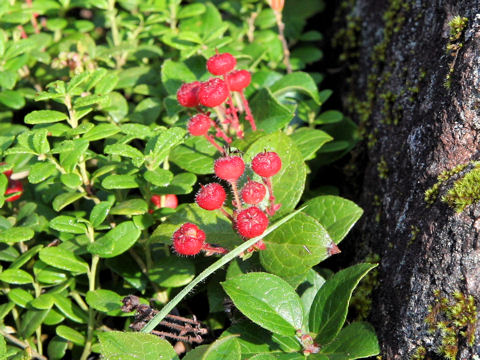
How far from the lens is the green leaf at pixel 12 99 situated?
303 centimetres

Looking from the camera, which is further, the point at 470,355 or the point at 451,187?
the point at 451,187

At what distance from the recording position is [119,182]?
241 centimetres

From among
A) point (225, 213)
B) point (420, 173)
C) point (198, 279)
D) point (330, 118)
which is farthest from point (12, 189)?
point (420, 173)

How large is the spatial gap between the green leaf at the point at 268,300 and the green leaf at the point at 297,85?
4.25 feet

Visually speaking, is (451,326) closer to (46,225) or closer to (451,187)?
(451,187)

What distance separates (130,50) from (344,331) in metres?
2.11

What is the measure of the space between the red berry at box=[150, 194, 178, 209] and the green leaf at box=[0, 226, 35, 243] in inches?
22.9

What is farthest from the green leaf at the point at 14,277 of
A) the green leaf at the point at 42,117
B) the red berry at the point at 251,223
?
the red berry at the point at 251,223

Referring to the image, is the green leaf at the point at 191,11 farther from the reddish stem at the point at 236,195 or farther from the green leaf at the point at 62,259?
the green leaf at the point at 62,259

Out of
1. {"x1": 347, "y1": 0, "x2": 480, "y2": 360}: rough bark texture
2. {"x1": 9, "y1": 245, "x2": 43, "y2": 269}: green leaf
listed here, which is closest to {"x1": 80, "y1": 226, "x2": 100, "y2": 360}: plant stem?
{"x1": 9, "y1": 245, "x2": 43, "y2": 269}: green leaf

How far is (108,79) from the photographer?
2877mm

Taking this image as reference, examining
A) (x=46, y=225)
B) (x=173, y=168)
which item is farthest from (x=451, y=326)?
(x=46, y=225)

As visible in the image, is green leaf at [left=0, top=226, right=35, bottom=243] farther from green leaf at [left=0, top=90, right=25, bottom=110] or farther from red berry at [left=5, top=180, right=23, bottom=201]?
green leaf at [left=0, top=90, right=25, bottom=110]

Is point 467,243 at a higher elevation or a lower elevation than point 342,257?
higher
